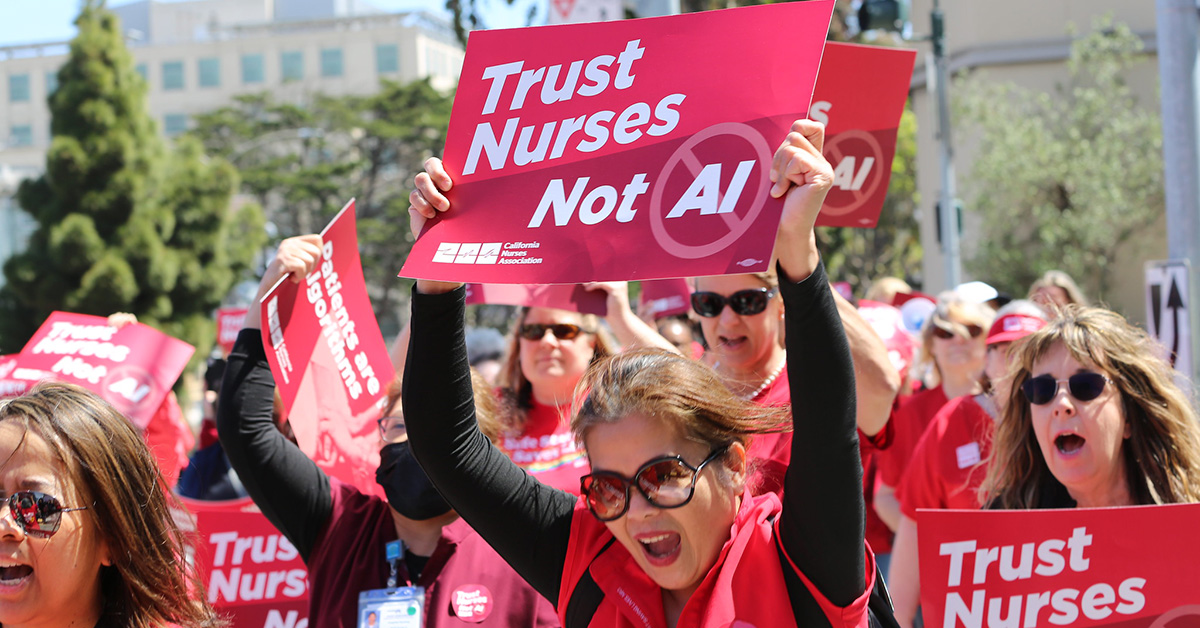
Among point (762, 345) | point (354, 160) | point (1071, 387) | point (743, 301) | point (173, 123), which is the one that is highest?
point (173, 123)

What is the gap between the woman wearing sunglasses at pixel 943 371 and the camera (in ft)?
17.0

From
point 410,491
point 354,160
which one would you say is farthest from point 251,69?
point 410,491

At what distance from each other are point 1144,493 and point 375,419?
6.98 feet

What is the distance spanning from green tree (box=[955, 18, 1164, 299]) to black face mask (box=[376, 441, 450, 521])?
2107 centimetres

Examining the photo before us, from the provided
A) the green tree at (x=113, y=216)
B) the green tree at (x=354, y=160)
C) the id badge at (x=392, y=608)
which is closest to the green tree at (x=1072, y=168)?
the green tree at (x=113, y=216)

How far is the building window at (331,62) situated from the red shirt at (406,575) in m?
65.9

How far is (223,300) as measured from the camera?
27750 mm

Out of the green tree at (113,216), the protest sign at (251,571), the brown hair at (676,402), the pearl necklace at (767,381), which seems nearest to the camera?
the brown hair at (676,402)

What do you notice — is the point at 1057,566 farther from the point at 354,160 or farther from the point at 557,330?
the point at 354,160

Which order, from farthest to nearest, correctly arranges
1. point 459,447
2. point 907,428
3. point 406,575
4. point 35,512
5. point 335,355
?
point 907,428 → point 335,355 → point 406,575 → point 459,447 → point 35,512

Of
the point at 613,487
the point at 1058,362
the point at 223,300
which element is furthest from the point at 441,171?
the point at 223,300

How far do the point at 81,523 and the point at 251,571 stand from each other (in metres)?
1.62

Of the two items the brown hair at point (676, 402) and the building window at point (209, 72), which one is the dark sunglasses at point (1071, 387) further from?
the building window at point (209, 72)

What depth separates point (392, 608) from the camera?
3.08 m
